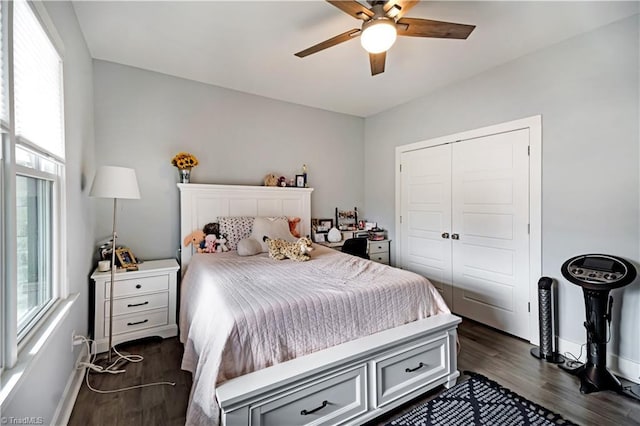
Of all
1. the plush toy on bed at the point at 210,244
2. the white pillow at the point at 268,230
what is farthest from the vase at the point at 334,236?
the plush toy on bed at the point at 210,244

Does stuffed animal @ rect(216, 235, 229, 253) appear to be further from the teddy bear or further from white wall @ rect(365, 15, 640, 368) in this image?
white wall @ rect(365, 15, 640, 368)

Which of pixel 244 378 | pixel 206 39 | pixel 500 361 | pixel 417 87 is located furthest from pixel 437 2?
pixel 500 361

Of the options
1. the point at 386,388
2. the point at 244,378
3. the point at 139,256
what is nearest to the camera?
the point at 244,378

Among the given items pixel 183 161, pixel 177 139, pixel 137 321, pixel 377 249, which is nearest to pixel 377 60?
pixel 183 161

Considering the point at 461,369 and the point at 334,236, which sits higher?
the point at 334,236

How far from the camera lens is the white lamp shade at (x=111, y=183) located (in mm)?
2230

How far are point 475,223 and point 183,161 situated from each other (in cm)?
324

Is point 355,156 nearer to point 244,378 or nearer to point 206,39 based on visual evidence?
point 206,39

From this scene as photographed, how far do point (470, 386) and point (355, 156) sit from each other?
133 inches

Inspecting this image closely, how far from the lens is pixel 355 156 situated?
4617mm

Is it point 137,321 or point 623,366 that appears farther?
point 137,321

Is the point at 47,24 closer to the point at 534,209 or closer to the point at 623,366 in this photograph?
the point at 534,209

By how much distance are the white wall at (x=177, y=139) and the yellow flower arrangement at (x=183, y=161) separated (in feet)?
0.47

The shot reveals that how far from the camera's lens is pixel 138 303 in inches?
104
